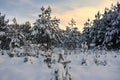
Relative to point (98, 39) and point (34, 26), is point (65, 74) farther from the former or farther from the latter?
point (98, 39)

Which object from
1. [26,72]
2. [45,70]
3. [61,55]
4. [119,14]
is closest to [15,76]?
[26,72]

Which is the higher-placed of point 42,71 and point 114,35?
point 114,35

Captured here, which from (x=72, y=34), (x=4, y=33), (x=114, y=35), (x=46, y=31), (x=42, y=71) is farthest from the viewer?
(x=72, y=34)

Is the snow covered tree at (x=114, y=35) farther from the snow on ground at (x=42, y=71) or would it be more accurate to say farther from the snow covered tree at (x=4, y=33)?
the snow on ground at (x=42, y=71)

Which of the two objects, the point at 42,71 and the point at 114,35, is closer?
the point at 42,71

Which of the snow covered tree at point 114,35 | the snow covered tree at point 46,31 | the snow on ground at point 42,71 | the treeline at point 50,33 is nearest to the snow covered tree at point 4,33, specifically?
the treeline at point 50,33

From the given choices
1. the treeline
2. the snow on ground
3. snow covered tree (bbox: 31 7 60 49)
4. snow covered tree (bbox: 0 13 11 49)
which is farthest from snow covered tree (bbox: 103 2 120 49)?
the snow on ground

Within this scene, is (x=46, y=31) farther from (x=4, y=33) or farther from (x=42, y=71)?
(x=42, y=71)

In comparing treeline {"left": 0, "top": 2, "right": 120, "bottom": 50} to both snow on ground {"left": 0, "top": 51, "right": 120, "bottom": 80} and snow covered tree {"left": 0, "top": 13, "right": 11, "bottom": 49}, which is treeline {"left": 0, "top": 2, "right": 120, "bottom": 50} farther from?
snow on ground {"left": 0, "top": 51, "right": 120, "bottom": 80}

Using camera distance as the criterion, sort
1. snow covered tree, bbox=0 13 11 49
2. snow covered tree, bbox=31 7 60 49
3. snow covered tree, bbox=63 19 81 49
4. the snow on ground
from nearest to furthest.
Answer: the snow on ground
snow covered tree, bbox=31 7 60 49
snow covered tree, bbox=0 13 11 49
snow covered tree, bbox=63 19 81 49

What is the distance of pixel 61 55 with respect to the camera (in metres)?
8.58

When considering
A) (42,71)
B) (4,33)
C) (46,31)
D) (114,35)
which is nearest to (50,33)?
(46,31)

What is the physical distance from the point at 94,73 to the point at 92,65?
1129 millimetres

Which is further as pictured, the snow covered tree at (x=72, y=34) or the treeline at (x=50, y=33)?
the snow covered tree at (x=72, y=34)
